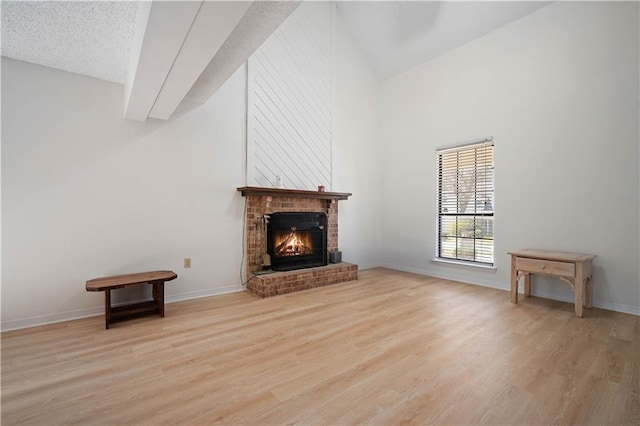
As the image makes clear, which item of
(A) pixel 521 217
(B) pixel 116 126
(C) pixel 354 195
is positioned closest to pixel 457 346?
(A) pixel 521 217

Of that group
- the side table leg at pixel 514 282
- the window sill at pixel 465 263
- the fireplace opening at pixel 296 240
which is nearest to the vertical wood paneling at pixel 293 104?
the fireplace opening at pixel 296 240

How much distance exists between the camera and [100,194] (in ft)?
9.82

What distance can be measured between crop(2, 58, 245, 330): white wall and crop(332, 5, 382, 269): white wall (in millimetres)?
1920

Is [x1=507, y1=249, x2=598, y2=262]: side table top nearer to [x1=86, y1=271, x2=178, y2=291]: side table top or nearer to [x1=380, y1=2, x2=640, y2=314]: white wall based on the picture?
[x1=380, y1=2, x2=640, y2=314]: white wall

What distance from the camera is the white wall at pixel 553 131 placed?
3.09m

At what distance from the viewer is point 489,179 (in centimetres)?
417

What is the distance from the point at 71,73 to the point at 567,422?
4.59 m

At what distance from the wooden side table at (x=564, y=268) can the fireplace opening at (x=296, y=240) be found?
8.22 feet

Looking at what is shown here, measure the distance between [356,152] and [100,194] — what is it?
3.85 meters

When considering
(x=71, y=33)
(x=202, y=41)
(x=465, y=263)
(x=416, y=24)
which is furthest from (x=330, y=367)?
(x=416, y=24)

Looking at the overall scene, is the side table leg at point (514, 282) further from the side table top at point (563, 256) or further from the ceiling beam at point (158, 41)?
the ceiling beam at point (158, 41)

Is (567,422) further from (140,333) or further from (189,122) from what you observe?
(189,122)

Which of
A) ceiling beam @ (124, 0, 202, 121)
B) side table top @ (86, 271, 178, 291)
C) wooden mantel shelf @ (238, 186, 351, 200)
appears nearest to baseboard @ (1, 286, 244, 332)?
side table top @ (86, 271, 178, 291)

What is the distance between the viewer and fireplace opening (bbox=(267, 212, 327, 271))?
4.07 metres
